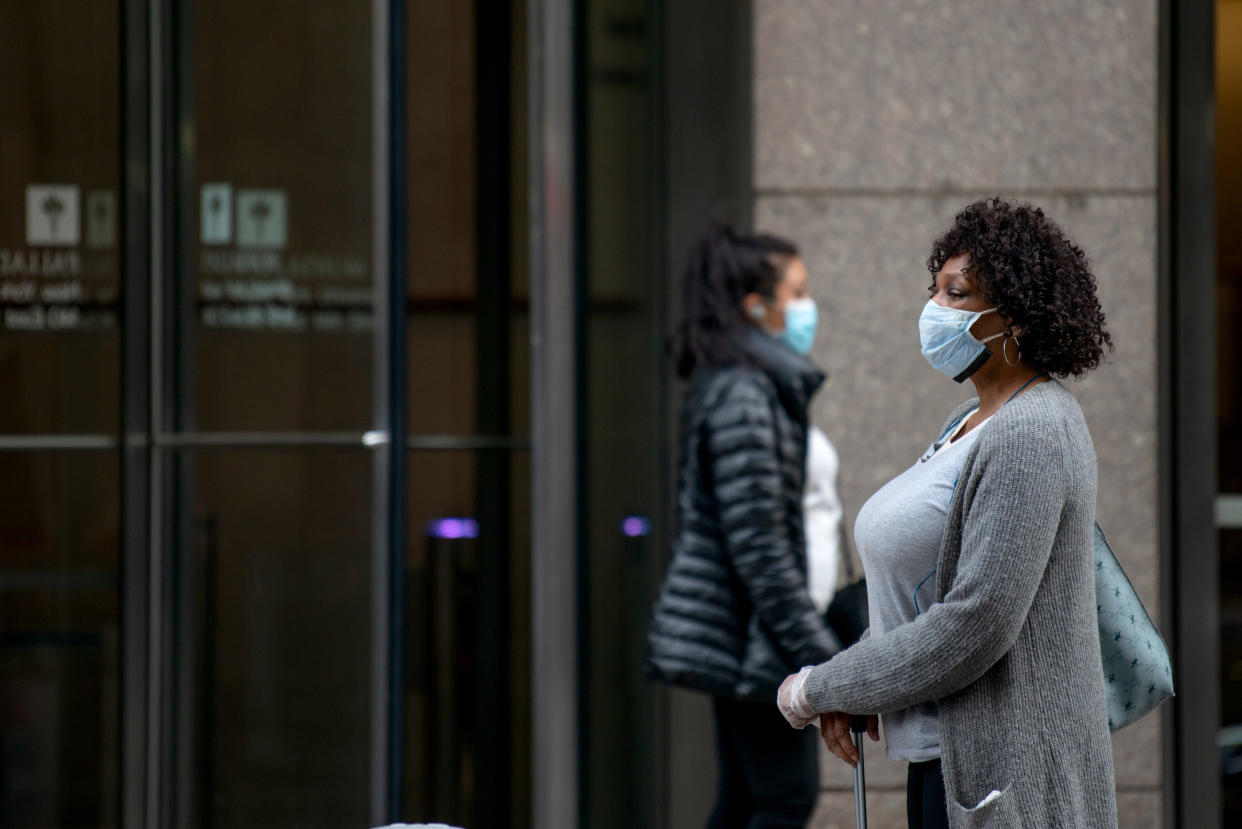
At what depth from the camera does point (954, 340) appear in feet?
6.98

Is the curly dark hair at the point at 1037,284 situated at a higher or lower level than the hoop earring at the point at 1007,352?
higher

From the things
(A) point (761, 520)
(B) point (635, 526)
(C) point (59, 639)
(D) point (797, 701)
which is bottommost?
(C) point (59, 639)

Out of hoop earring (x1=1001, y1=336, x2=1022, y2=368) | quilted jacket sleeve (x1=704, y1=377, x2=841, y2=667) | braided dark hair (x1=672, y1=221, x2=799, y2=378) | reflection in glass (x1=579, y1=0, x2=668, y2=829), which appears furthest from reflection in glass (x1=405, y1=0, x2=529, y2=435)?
hoop earring (x1=1001, y1=336, x2=1022, y2=368)

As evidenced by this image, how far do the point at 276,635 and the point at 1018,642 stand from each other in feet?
11.0

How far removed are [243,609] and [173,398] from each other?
0.82 metres

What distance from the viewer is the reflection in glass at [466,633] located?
15.3ft

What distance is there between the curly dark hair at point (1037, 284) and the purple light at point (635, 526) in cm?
239

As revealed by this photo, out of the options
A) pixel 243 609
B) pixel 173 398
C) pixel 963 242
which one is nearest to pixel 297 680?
pixel 243 609

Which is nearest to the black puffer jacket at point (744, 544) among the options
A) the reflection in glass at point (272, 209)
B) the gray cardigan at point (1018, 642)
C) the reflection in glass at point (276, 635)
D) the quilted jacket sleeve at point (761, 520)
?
the quilted jacket sleeve at point (761, 520)

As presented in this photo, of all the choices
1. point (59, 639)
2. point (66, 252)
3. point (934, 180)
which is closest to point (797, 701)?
point (934, 180)

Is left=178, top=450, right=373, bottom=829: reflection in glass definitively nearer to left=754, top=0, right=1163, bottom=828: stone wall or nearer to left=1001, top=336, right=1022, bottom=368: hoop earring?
left=754, top=0, right=1163, bottom=828: stone wall

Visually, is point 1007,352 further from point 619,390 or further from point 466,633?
point 466,633

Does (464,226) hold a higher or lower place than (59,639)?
higher

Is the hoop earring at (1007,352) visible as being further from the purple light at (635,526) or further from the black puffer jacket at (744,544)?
the purple light at (635,526)
